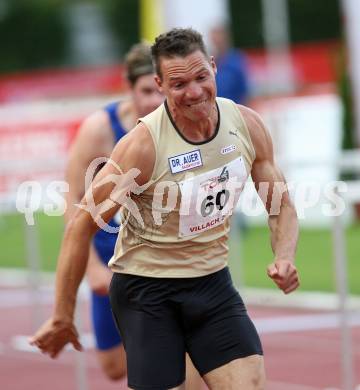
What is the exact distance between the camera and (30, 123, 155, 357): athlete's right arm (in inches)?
177

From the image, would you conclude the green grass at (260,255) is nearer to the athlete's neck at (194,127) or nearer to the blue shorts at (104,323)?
the blue shorts at (104,323)

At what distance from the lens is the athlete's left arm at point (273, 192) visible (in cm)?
479

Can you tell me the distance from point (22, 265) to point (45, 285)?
9.13 feet

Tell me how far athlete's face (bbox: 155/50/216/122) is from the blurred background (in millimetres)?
1671

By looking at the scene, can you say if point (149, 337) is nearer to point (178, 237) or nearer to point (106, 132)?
point (178, 237)

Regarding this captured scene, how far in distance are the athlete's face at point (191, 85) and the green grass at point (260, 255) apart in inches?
212

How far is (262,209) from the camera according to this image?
8875 mm

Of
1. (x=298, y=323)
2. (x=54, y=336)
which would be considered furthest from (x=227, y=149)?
(x=298, y=323)

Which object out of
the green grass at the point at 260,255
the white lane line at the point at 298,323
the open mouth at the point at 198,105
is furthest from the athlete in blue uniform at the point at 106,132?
the green grass at the point at 260,255

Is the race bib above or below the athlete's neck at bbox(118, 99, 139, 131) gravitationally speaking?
below

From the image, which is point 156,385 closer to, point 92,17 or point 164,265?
point 164,265

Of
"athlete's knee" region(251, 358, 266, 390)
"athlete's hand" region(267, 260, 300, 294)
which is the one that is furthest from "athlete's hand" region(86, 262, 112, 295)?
"athlete's hand" region(267, 260, 300, 294)

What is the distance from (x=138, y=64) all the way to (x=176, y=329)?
1753 millimetres

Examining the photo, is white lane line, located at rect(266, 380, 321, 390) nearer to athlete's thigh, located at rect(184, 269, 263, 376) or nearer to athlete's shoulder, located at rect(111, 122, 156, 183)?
athlete's thigh, located at rect(184, 269, 263, 376)
